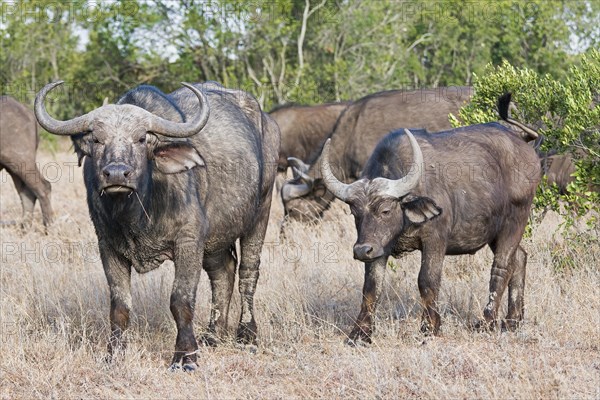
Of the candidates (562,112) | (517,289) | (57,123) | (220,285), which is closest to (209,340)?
(220,285)

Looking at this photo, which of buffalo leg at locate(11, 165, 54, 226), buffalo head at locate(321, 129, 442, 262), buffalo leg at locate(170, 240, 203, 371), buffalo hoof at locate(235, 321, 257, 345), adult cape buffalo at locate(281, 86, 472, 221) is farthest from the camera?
buffalo leg at locate(11, 165, 54, 226)

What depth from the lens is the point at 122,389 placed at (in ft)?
17.3

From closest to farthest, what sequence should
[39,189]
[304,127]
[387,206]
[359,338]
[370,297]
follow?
[387,206] < [359,338] < [370,297] < [39,189] < [304,127]

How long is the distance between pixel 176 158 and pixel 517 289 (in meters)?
3.00

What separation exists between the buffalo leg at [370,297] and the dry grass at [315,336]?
0.12 meters

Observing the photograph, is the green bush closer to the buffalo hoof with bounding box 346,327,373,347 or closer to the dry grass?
the dry grass

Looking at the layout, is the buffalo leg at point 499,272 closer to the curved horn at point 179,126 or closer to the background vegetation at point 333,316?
the background vegetation at point 333,316

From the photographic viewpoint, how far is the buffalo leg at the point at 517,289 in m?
6.93

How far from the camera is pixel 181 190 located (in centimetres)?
590

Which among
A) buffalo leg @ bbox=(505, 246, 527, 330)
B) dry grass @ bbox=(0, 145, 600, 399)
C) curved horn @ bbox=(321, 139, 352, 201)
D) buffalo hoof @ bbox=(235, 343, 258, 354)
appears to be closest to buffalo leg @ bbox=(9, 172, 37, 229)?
dry grass @ bbox=(0, 145, 600, 399)

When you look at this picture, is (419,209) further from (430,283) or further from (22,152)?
(22,152)

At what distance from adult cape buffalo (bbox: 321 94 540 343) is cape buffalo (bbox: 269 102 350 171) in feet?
28.6

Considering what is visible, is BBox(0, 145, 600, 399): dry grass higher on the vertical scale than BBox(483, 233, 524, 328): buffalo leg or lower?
lower

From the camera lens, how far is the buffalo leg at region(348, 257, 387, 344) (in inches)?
252
